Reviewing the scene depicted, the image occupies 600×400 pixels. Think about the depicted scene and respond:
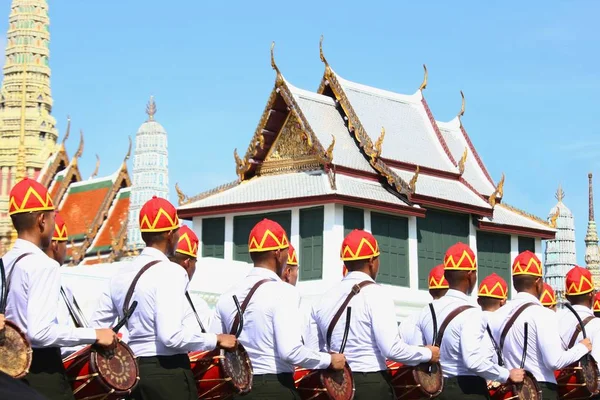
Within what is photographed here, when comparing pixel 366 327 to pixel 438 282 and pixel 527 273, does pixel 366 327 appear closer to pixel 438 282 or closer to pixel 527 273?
pixel 527 273

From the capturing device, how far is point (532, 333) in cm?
948

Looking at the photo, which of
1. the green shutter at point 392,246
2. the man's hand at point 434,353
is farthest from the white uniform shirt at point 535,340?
the green shutter at point 392,246

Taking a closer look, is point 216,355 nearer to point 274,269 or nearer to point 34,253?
point 274,269

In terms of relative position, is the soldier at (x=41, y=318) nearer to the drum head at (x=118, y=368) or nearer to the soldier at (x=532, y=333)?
the drum head at (x=118, y=368)

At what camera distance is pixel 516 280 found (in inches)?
385

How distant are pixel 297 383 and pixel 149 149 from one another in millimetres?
37649

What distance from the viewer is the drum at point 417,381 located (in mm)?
8406

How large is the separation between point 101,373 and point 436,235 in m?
21.3

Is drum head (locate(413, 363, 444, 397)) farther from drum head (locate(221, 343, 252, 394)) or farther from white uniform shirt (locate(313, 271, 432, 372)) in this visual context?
drum head (locate(221, 343, 252, 394))

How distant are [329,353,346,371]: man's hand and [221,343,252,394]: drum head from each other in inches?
23.2

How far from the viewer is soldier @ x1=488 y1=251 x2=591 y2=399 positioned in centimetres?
940

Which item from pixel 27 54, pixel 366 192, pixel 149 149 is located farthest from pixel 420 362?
pixel 27 54

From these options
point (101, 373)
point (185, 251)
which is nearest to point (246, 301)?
point (185, 251)

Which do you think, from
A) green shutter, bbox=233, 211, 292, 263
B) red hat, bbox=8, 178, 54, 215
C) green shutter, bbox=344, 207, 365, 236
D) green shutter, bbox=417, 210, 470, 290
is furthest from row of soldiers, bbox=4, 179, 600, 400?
green shutter, bbox=417, 210, 470, 290
